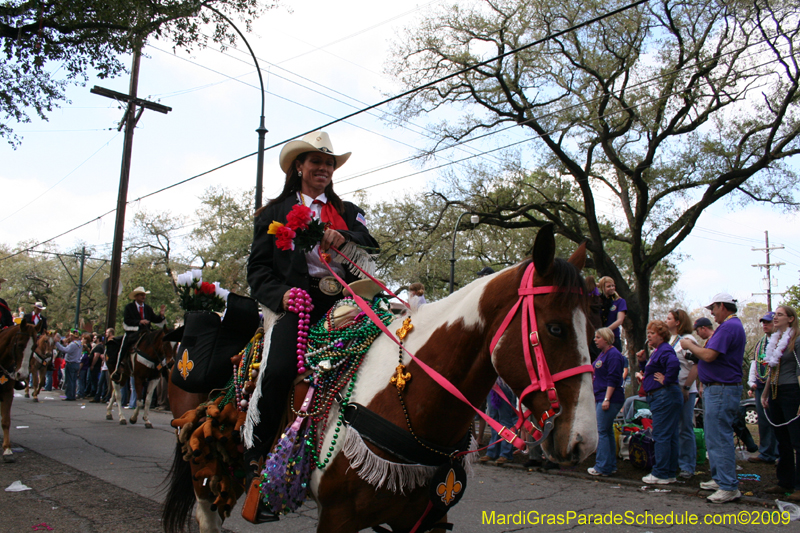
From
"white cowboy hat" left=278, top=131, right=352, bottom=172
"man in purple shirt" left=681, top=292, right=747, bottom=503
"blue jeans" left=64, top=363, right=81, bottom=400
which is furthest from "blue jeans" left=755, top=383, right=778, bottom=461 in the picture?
"blue jeans" left=64, top=363, right=81, bottom=400

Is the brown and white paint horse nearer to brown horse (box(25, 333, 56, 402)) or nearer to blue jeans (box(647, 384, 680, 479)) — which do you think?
blue jeans (box(647, 384, 680, 479))

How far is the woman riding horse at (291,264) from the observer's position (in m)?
2.87

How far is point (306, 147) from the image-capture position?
133 inches

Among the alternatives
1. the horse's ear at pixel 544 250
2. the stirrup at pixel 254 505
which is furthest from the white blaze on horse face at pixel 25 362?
the horse's ear at pixel 544 250

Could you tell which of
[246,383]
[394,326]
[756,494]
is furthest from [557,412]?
[756,494]

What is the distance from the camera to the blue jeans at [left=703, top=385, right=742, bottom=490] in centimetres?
598

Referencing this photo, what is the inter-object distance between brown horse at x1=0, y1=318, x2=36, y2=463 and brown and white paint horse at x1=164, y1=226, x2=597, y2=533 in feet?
23.6

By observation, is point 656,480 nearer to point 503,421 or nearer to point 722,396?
point 722,396

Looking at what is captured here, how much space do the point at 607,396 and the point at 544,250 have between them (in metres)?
5.71

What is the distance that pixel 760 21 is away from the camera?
17.2m

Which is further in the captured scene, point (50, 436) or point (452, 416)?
point (50, 436)

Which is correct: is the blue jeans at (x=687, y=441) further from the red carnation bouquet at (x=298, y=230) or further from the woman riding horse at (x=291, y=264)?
the red carnation bouquet at (x=298, y=230)

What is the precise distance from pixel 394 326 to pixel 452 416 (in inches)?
24.0

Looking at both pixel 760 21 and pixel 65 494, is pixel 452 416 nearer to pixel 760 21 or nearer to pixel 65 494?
pixel 65 494
